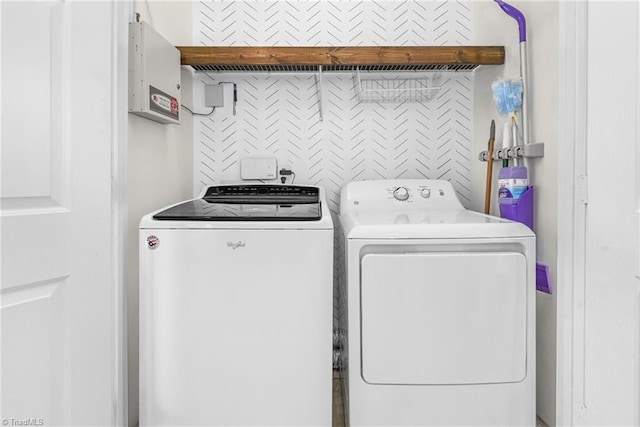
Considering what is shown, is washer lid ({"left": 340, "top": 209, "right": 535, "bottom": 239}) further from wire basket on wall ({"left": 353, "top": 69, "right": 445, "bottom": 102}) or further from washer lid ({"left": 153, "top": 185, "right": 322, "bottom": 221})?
wire basket on wall ({"left": 353, "top": 69, "right": 445, "bottom": 102})

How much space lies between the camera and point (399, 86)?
2189mm

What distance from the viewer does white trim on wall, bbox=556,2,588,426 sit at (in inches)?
49.9

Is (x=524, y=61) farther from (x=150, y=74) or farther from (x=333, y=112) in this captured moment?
(x=150, y=74)

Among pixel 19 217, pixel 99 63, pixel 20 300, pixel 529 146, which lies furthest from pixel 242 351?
pixel 529 146

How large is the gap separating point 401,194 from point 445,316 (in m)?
0.74

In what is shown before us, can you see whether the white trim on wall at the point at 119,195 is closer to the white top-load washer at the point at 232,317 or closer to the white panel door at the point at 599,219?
the white top-load washer at the point at 232,317

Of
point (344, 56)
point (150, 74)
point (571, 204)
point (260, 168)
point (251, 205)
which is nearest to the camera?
point (571, 204)

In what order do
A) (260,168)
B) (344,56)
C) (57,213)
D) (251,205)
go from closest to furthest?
(57,213), (251,205), (344,56), (260,168)

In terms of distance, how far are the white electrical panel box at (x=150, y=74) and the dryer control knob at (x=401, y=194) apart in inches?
42.9

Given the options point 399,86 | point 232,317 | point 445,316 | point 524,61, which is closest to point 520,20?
point 524,61

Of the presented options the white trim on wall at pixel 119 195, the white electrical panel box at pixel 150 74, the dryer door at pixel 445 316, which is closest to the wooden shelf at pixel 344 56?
the white electrical panel box at pixel 150 74

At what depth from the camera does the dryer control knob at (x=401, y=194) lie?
192 centimetres

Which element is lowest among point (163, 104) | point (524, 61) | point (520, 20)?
point (163, 104)

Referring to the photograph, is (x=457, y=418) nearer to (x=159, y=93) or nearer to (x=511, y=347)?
(x=511, y=347)
